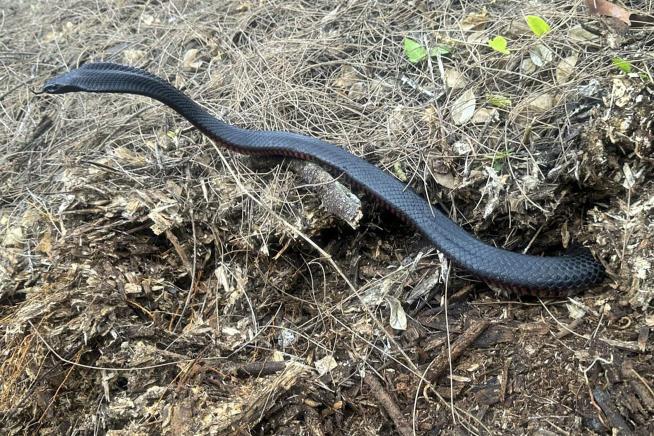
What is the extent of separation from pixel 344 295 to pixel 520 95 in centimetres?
191

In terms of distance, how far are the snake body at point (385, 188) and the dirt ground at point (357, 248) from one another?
122mm

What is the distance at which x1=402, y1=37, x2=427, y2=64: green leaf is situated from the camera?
3848mm

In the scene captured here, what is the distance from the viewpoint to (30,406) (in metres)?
2.80

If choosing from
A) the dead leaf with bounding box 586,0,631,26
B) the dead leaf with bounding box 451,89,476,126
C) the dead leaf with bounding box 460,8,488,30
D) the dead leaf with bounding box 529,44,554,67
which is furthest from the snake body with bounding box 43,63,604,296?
the dead leaf with bounding box 586,0,631,26

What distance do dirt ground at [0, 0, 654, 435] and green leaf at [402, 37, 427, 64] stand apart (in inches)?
2.8

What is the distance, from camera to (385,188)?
3264 mm

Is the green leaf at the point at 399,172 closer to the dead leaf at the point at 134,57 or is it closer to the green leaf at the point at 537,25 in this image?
the green leaf at the point at 537,25

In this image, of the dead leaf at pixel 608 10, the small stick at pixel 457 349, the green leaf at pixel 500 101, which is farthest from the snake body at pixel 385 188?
the dead leaf at pixel 608 10

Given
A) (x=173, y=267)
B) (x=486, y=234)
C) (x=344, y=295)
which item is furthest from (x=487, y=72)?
(x=173, y=267)

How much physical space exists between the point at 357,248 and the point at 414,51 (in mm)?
1738

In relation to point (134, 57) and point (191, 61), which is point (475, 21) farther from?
point (134, 57)

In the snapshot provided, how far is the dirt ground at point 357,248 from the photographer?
8.44 feet

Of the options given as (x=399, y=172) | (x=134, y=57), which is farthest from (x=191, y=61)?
(x=399, y=172)

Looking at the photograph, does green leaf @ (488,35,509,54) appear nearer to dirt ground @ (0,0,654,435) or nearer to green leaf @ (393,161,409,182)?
dirt ground @ (0,0,654,435)
